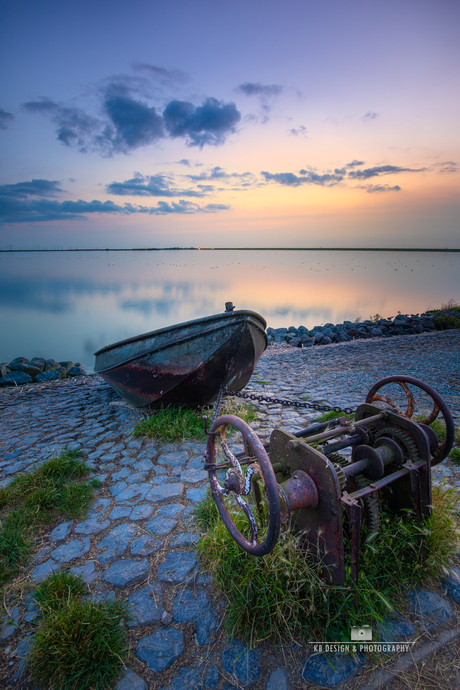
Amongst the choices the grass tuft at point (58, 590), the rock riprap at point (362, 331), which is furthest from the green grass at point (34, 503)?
the rock riprap at point (362, 331)

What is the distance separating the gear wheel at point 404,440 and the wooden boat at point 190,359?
2.39 metres

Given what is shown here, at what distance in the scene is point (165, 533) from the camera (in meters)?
3.25

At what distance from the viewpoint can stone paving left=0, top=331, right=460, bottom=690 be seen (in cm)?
213

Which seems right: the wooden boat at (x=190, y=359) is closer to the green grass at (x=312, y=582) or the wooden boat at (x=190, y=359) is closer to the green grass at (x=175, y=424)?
the green grass at (x=175, y=424)

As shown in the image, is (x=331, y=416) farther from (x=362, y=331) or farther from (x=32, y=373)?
(x=362, y=331)

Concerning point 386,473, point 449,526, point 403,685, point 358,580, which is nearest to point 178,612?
point 358,580

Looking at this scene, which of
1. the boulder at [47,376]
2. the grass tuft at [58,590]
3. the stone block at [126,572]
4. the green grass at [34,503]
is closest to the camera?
the grass tuft at [58,590]

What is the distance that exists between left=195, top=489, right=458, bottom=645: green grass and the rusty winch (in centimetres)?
12

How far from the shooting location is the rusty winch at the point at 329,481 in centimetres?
221

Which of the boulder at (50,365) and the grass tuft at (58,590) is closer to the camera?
the grass tuft at (58,590)

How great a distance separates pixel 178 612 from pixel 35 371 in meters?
Result: 9.46

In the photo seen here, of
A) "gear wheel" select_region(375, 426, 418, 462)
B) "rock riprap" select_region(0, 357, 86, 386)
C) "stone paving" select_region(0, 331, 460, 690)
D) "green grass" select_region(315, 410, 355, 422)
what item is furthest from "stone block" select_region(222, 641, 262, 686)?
"rock riprap" select_region(0, 357, 86, 386)

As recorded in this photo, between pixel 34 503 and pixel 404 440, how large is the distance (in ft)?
11.9

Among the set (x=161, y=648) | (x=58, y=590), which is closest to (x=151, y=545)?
(x=58, y=590)
